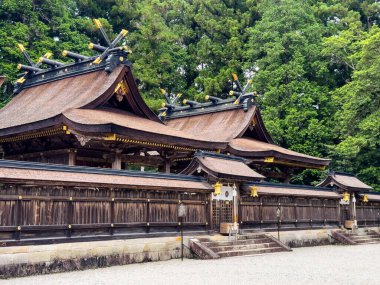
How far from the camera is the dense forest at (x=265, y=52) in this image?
40.0m

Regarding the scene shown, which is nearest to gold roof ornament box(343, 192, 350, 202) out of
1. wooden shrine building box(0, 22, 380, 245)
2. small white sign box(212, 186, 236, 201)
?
wooden shrine building box(0, 22, 380, 245)

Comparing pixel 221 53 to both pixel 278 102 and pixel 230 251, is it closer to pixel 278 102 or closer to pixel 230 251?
pixel 278 102

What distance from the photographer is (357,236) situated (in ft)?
99.9

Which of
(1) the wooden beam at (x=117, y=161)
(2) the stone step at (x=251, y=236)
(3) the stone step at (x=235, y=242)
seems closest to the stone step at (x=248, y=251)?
(3) the stone step at (x=235, y=242)

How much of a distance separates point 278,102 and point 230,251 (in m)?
26.0

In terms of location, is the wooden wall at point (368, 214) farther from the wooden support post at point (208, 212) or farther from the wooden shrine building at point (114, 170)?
the wooden support post at point (208, 212)

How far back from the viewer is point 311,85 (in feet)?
147

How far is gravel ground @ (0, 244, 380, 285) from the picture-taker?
1340cm

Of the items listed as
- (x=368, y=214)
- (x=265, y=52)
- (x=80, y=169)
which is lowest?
(x=368, y=214)

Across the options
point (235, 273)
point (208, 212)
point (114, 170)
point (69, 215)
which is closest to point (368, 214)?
point (208, 212)

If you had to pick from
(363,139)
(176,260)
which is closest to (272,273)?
(176,260)

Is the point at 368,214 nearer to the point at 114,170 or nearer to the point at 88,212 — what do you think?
the point at 114,170

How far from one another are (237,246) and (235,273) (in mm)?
6173

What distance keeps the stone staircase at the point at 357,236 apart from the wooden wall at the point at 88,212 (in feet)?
38.5
